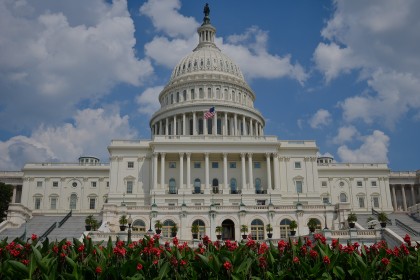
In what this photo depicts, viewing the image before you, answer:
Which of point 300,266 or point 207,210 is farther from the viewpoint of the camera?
point 207,210

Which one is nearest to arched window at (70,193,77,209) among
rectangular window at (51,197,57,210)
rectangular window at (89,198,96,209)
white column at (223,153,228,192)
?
rectangular window at (89,198,96,209)

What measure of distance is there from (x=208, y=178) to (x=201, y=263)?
6896 cm

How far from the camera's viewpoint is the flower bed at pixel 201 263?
13.4 meters

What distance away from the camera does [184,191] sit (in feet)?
263

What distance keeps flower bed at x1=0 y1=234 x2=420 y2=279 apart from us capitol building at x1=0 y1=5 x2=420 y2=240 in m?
41.8

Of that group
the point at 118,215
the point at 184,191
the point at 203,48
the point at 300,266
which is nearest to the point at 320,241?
the point at 300,266

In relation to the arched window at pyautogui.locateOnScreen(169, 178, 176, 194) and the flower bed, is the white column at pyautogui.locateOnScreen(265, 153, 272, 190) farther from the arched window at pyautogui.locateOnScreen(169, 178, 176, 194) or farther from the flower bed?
the flower bed

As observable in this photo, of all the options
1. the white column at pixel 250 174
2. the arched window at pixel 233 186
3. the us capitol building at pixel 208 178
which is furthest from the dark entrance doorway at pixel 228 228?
the arched window at pixel 233 186

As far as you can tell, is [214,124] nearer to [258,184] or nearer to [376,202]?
[258,184]

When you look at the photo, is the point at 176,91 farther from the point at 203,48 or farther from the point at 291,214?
the point at 291,214

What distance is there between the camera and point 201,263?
46.5 feet

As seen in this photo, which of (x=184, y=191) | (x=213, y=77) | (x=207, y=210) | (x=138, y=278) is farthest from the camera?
(x=213, y=77)

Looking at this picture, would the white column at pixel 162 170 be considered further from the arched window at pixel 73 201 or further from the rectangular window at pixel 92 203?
the arched window at pixel 73 201

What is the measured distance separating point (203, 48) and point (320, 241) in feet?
390
